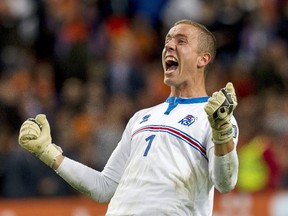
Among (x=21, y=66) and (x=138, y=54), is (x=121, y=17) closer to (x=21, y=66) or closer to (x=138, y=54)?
(x=138, y=54)

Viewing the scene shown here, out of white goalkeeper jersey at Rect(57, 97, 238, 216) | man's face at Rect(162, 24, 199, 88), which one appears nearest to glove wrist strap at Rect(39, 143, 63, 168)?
white goalkeeper jersey at Rect(57, 97, 238, 216)

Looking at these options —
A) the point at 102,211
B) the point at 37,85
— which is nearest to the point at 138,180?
the point at 102,211

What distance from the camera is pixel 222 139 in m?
6.06

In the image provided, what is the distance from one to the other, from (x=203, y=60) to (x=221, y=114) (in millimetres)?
883

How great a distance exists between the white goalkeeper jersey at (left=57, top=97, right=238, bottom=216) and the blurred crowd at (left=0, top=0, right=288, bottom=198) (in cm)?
634

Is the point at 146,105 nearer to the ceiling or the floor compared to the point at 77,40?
nearer to the floor

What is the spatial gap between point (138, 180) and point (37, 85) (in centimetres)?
807

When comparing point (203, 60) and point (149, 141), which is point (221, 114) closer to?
point (149, 141)

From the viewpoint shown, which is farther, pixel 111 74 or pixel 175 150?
pixel 111 74

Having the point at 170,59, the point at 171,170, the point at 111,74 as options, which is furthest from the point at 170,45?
the point at 111,74

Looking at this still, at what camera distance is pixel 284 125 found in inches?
538

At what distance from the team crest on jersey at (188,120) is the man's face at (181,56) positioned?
0.32 m

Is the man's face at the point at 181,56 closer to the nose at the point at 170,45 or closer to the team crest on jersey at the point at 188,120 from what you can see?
the nose at the point at 170,45

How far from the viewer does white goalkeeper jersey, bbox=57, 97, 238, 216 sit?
636 centimetres
